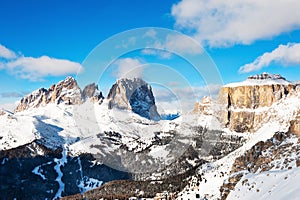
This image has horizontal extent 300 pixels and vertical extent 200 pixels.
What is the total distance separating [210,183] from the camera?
610 feet

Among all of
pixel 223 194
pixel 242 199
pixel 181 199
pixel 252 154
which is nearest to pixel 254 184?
pixel 242 199

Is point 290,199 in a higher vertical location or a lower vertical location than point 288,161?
lower

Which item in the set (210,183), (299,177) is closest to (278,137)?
(210,183)

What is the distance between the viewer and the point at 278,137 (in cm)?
16675

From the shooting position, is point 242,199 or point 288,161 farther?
point 288,161

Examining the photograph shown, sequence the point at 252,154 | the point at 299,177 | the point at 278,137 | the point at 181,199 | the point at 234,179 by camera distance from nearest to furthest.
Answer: the point at 299,177
the point at 234,179
the point at 252,154
the point at 278,137
the point at 181,199

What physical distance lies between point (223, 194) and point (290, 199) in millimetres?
54362

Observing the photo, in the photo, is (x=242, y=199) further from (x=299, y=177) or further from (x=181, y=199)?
(x=181, y=199)

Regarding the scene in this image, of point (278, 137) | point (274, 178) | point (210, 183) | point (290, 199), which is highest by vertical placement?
point (278, 137)

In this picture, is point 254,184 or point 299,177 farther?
point 254,184

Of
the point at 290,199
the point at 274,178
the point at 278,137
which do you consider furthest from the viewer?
the point at 278,137

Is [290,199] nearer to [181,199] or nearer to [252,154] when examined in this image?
[252,154]

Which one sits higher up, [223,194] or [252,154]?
[252,154]

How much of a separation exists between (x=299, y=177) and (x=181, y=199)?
493 feet
